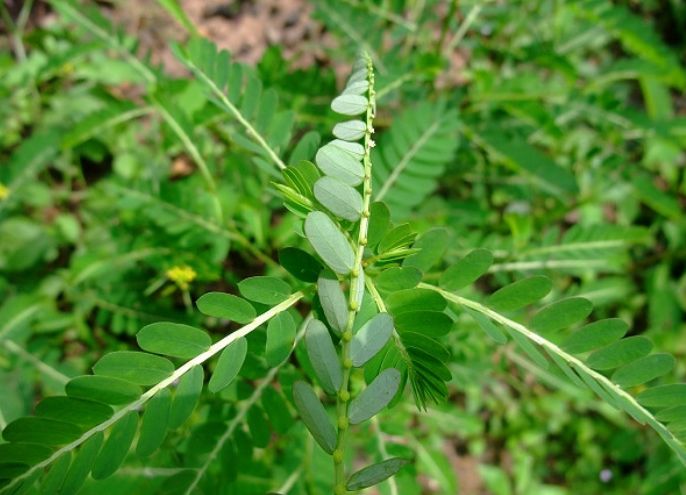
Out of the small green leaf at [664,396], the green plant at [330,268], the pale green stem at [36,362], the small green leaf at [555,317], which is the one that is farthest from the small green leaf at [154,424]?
the pale green stem at [36,362]

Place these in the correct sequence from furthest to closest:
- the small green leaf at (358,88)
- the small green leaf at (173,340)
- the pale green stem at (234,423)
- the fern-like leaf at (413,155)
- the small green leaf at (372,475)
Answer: the fern-like leaf at (413,155) < the pale green stem at (234,423) < the small green leaf at (358,88) < the small green leaf at (173,340) < the small green leaf at (372,475)

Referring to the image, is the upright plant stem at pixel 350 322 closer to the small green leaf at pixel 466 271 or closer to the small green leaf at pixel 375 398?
the small green leaf at pixel 375 398

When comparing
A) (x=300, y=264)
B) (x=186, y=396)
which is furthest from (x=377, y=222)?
(x=186, y=396)

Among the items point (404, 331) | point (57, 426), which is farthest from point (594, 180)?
point (57, 426)

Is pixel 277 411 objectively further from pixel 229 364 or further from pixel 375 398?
pixel 375 398

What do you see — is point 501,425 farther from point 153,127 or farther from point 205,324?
point 153,127
